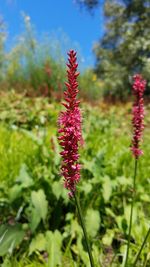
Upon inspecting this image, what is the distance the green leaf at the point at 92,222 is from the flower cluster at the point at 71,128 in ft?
5.14

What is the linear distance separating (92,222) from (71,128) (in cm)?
172

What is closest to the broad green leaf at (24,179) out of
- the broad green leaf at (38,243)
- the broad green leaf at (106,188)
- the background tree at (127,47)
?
the broad green leaf at (38,243)

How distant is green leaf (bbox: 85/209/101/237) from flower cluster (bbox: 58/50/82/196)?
1567 mm

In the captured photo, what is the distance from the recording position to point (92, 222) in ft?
→ 8.90

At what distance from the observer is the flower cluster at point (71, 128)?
109 centimetres

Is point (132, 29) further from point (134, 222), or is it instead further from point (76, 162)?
point (76, 162)

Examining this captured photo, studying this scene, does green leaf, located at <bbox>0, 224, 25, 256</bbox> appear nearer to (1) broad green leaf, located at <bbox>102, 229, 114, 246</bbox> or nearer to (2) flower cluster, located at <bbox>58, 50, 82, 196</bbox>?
(2) flower cluster, located at <bbox>58, 50, 82, 196</bbox>

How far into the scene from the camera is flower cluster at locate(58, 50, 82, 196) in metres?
1.09

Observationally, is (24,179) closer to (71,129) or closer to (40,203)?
(40,203)

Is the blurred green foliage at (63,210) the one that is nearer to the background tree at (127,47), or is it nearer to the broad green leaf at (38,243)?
the broad green leaf at (38,243)

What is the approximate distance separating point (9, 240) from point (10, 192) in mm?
1148

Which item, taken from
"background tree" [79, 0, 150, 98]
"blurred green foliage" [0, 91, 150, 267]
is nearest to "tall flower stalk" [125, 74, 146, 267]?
"blurred green foliage" [0, 91, 150, 267]

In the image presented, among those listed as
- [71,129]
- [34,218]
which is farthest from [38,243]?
[71,129]

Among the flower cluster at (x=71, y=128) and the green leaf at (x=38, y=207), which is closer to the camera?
the flower cluster at (x=71, y=128)
